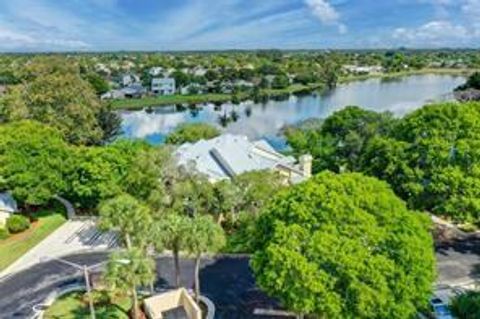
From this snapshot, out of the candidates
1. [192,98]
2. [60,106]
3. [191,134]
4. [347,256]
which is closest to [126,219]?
[347,256]

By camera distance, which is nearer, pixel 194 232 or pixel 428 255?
pixel 428 255

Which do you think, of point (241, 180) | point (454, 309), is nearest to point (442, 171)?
point (454, 309)

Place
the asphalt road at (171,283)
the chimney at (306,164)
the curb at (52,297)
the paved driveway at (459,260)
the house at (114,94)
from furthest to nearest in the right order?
the house at (114,94) < the chimney at (306,164) < the paved driveway at (459,260) < the asphalt road at (171,283) < the curb at (52,297)

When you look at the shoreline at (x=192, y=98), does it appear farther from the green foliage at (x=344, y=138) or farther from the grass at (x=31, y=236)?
the green foliage at (x=344, y=138)

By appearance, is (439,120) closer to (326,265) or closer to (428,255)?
(428,255)

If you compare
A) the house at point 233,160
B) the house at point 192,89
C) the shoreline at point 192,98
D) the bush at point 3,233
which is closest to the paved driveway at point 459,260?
the house at point 233,160

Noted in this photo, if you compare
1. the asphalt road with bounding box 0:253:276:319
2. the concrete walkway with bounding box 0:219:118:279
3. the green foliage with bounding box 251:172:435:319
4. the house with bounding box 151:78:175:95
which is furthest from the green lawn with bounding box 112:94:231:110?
the green foliage with bounding box 251:172:435:319

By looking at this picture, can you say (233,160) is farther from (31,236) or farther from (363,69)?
(363,69)
